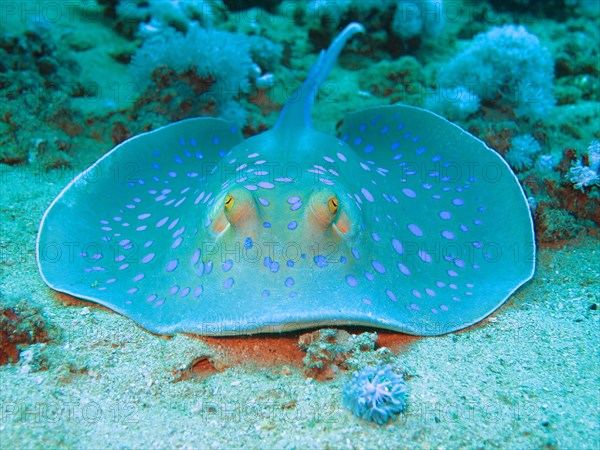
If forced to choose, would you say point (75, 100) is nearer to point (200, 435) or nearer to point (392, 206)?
point (392, 206)

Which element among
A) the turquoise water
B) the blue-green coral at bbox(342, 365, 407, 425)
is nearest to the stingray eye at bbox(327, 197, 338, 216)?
the turquoise water

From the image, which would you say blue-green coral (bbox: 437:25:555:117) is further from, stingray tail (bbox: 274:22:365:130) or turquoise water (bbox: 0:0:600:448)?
stingray tail (bbox: 274:22:365:130)

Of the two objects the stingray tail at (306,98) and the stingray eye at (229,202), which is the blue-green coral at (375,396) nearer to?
the stingray eye at (229,202)

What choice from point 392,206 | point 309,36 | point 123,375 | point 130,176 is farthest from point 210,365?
point 309,36

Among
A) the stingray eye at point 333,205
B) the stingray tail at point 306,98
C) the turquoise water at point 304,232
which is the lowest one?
the turquoise water at point 304,232

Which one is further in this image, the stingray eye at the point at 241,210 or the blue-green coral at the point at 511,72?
the blue-green coral at the point at 511,72

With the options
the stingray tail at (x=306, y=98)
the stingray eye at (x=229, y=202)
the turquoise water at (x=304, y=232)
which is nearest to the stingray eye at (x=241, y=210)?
the stingray eye at (x=229, y=202)

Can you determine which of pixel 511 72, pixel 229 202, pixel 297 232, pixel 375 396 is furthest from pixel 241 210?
pixel 511 72

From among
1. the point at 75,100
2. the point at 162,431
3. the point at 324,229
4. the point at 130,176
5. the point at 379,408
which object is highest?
the point at 324,229
